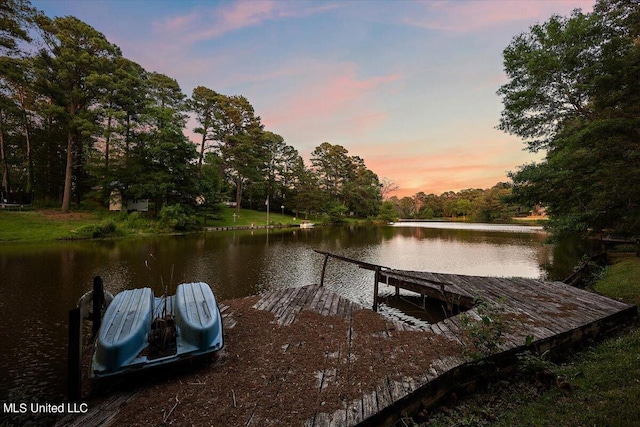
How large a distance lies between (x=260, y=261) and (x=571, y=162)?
12563 mm

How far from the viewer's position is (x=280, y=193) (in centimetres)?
4838

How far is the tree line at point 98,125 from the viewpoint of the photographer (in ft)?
69.2

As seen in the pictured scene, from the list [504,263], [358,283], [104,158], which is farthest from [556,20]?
[104,158]

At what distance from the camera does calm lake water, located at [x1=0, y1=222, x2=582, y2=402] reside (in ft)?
14.9

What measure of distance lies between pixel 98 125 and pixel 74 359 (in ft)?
94.9

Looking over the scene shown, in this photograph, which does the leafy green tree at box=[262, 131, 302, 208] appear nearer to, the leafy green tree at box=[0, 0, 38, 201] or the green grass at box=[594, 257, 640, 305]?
the leafy green tree at box=[0, 0, 38, 201]

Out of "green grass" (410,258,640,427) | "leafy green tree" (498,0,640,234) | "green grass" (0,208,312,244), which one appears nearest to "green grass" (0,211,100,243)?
"green grass" (0,208,312,244)

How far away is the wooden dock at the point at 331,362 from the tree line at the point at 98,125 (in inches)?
1019

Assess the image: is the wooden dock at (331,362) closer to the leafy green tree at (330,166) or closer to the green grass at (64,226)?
the green grass at (64,226)

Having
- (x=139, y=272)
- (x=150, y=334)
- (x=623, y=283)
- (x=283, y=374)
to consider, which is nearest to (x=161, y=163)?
(x=139, y=272)

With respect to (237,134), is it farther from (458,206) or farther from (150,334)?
(458,206)

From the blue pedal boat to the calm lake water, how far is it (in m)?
1.27

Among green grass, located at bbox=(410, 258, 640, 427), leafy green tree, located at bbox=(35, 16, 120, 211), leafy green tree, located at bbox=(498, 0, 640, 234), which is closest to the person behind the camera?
green grass, located at bbox=(410, 258, 640, 427)

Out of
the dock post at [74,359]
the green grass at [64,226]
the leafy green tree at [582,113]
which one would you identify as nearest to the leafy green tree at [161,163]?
the green grass at [64,226]
